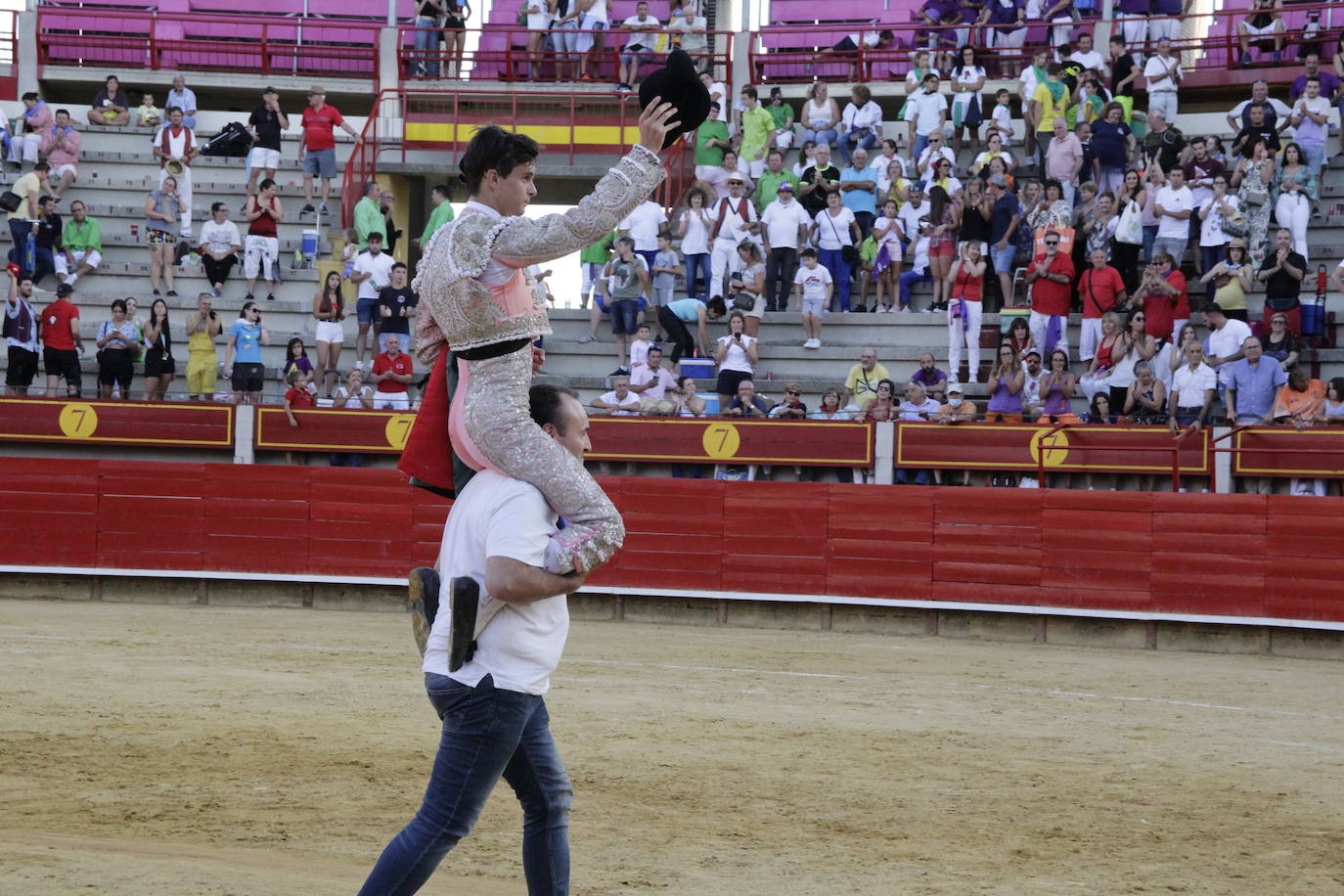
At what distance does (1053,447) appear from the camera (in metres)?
12.8

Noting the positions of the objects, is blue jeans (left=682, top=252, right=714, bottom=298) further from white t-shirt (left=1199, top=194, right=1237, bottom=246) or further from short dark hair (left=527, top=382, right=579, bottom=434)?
short dark hair (left=527, top=382, right=579, bottom=434)

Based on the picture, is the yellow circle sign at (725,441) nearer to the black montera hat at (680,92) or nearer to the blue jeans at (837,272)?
the blue jeans at (837,272)

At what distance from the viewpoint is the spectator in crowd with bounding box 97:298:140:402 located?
14508 millimetres

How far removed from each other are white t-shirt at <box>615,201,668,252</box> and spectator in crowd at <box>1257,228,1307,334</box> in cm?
539

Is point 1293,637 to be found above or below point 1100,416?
below

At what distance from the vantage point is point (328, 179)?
17.9 m

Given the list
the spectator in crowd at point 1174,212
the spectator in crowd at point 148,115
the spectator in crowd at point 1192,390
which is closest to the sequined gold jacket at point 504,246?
the spectator in crowd at point 1192,390

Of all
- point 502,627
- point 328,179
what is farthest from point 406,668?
point 328,179

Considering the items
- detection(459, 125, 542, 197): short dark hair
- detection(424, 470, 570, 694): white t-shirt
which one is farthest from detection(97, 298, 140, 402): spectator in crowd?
detection(424, 470, 570, 694): white t-shirt

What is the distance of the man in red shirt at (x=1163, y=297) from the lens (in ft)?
43.7

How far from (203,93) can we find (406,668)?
47.2 ft

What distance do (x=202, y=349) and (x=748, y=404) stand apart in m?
4.97

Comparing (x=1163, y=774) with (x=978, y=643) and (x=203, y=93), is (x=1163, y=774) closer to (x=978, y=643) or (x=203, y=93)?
(x=978, y=643)

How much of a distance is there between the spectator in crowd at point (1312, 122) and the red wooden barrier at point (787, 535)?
4.38 metres
